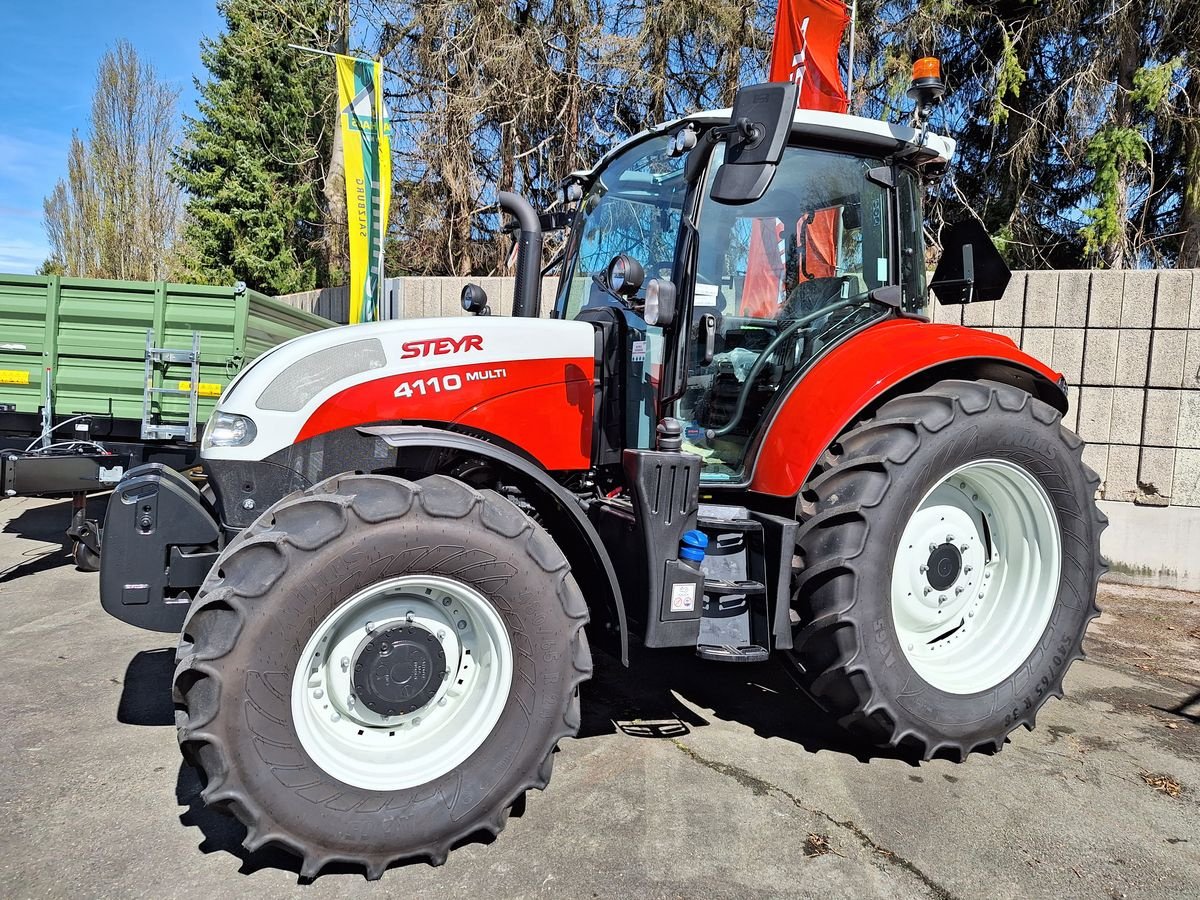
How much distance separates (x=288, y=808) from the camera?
90.7 inches

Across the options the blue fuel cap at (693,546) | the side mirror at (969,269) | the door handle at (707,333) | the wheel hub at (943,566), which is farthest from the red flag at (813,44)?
the blue fuel cap at (693,546)

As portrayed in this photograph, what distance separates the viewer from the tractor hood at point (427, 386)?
9.06ft

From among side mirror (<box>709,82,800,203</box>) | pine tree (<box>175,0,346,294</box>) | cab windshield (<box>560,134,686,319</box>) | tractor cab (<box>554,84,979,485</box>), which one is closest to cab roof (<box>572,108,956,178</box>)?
tractor cab (<box>554,84,979,485</box>)

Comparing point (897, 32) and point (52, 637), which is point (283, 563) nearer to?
point (52, 637)

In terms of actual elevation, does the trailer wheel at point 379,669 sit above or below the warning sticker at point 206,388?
below

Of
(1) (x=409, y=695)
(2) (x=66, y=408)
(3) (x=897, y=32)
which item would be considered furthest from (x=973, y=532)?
(3) (x=897, y=32)

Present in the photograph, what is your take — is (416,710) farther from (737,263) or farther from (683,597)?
(737,263)

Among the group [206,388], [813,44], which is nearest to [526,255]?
[206,388]

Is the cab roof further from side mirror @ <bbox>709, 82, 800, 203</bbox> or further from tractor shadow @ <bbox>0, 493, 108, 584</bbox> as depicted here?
tractor shadow @ <bbox>0, 493, 108, 584</bbox>

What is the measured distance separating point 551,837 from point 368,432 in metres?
1.46

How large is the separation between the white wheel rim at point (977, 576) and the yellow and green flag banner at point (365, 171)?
7711 mm

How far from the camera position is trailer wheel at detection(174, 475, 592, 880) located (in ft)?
7.43

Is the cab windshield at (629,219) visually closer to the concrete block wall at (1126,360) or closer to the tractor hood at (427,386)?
the tractor hood at (427,386)

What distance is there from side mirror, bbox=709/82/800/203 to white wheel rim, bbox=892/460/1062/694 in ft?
4.78
